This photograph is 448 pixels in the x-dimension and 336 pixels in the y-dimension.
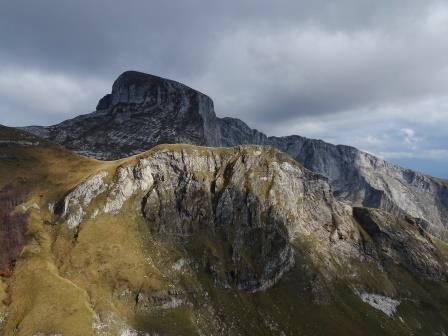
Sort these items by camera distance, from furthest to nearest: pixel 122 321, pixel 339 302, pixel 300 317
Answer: pixel 339 302, pixel 300 317, pixel 122 321

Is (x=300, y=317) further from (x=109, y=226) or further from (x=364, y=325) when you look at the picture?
(x=109, y=226)

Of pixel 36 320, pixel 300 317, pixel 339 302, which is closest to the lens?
pixel 36 320

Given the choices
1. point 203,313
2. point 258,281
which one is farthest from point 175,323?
point 258,281

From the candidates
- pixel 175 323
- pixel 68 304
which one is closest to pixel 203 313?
pixel 175 323

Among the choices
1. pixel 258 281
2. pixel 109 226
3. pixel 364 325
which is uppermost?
pixel 109 226

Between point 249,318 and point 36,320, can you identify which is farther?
point 249,318

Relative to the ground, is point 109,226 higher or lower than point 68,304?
higher

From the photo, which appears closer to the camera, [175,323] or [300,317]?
[175,323]

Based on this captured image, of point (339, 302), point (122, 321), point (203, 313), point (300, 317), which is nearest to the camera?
point (122, 321)

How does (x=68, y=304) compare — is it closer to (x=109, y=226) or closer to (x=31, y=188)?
(x=109, y=226)
